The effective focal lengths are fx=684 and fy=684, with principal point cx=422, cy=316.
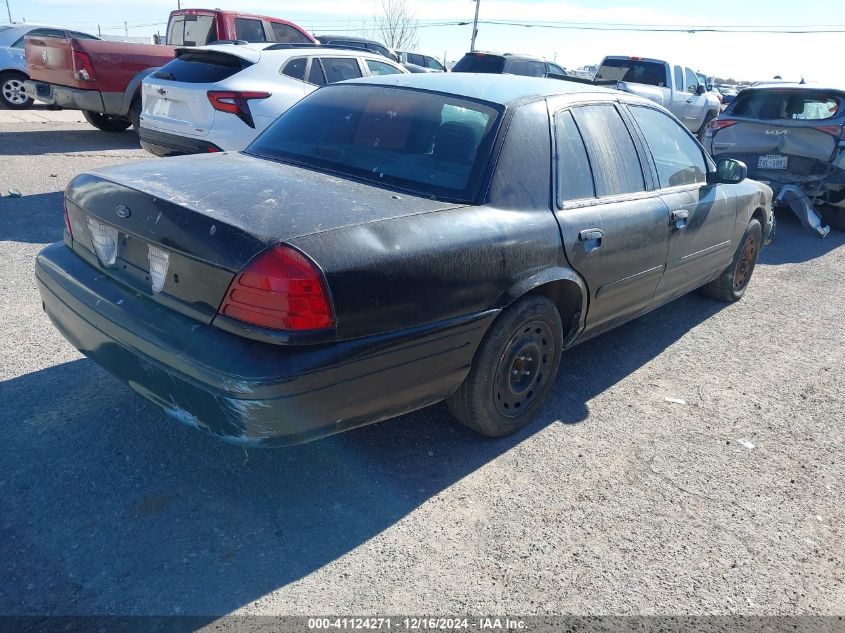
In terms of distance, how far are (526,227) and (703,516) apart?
1.48m

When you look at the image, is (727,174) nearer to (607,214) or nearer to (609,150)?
(609,150)

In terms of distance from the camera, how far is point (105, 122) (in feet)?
38.5

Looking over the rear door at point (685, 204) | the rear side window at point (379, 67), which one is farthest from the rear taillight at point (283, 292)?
the rear side window at point (379, 67)

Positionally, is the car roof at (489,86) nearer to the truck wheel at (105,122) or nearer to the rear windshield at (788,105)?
the rear windshield at (788,105)

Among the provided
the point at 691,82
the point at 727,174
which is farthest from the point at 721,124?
the point at 691,82

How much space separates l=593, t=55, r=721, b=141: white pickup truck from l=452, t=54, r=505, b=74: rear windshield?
82.1 inches

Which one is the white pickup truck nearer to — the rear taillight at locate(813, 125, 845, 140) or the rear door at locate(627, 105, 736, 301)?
the rear taillight at locate(813, 125, 845, 140)

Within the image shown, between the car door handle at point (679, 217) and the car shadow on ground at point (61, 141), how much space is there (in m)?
8.86

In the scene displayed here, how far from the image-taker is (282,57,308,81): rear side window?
7.58 metres

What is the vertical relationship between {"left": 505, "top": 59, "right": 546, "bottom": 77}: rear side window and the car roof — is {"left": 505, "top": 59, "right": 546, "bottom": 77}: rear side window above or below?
below

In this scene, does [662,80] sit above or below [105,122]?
above

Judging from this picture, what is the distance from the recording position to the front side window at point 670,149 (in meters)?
4.16

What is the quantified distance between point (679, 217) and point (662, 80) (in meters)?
11.9

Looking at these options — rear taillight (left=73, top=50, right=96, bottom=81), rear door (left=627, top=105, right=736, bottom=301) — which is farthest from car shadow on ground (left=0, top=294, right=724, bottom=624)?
rear taillight (left=73, top=50, right=96, bottom=81)
